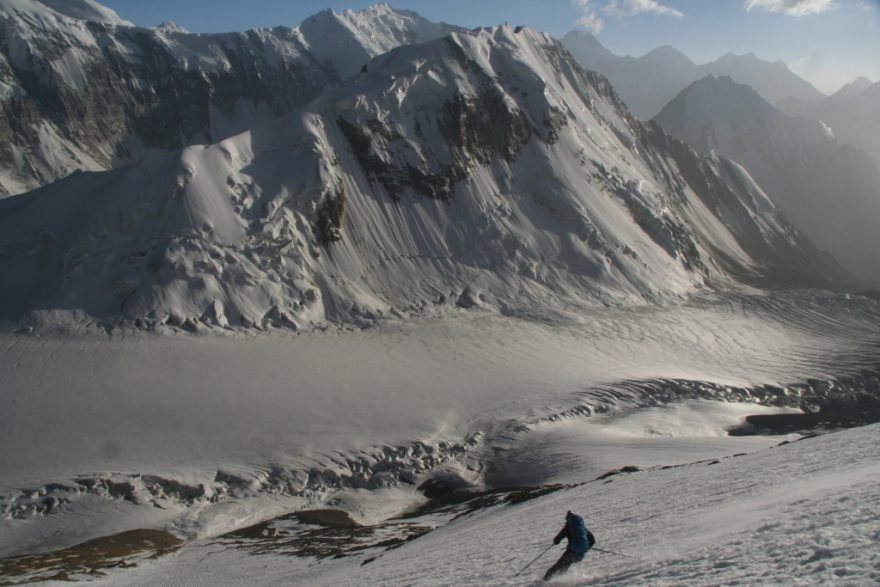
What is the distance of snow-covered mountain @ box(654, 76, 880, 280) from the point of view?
152250 mm

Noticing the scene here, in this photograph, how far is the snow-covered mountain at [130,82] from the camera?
104 m

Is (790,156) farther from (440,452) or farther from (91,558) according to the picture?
(91,558)

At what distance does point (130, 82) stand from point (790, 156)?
6018 inches

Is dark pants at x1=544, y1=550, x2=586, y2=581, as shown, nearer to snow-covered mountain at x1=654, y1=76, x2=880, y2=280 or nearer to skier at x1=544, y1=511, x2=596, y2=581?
skier at x1=544, y1=511, x2=596, y2=581

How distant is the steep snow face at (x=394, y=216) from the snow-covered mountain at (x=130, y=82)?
5245 centimetres

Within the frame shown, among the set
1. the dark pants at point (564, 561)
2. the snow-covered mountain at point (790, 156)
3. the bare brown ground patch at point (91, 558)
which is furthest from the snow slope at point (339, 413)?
the snow-covered mountain at point (790, 156)

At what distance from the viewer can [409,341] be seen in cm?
4950

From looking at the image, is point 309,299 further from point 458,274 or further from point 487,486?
point 487,486

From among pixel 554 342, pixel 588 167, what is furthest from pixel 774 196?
pixel 554 342

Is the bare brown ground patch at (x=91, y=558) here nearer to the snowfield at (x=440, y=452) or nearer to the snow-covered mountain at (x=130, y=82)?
the snowfield at (x=440, y=452)

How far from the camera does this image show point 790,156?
164 meters

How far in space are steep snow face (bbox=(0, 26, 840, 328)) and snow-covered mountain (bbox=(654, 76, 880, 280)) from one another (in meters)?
76.2

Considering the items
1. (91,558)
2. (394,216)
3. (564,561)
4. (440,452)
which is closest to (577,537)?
(564,561)

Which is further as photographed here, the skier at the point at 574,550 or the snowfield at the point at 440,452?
the snowfield at the point at 440,452
